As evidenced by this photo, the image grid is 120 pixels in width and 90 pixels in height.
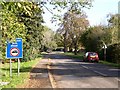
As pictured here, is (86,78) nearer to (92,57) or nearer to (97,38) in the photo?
(92,57)

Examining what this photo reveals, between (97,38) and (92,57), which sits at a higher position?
(97,38)

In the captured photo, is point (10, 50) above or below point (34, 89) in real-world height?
above

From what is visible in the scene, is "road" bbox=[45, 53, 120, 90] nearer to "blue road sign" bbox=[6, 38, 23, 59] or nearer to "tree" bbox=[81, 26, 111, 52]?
"blue road sign" bbox=[6, 38, 23, 59]

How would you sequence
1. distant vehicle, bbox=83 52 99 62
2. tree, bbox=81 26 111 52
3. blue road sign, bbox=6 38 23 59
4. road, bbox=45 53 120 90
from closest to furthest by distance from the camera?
road, bbox=45 53 120 90
blue road sign, bbox=6 38 23 59
distant vehicle, bbox=83 52 99 62
tree, bbox=81 26 111 52

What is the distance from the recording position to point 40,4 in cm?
914

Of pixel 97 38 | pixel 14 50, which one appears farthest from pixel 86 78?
pixel 97 38

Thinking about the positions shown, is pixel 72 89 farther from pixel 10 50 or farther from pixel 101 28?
pixel 101 28

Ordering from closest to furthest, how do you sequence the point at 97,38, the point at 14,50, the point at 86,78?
1. the point at 14,50
2. the point at 86,78
3. the point at 97,38

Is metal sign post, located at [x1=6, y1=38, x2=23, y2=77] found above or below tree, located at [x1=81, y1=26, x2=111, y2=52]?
below

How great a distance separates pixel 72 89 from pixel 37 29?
3715 centimetres

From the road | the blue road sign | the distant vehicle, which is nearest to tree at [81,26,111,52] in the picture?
the distant vehicle

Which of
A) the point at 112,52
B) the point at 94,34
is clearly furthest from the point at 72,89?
the point at 94,34

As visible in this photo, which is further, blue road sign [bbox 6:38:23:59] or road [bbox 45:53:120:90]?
blue road sign [bbox 6:38:23:59]

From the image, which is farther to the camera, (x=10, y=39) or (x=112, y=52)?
(x=112, y=52)
